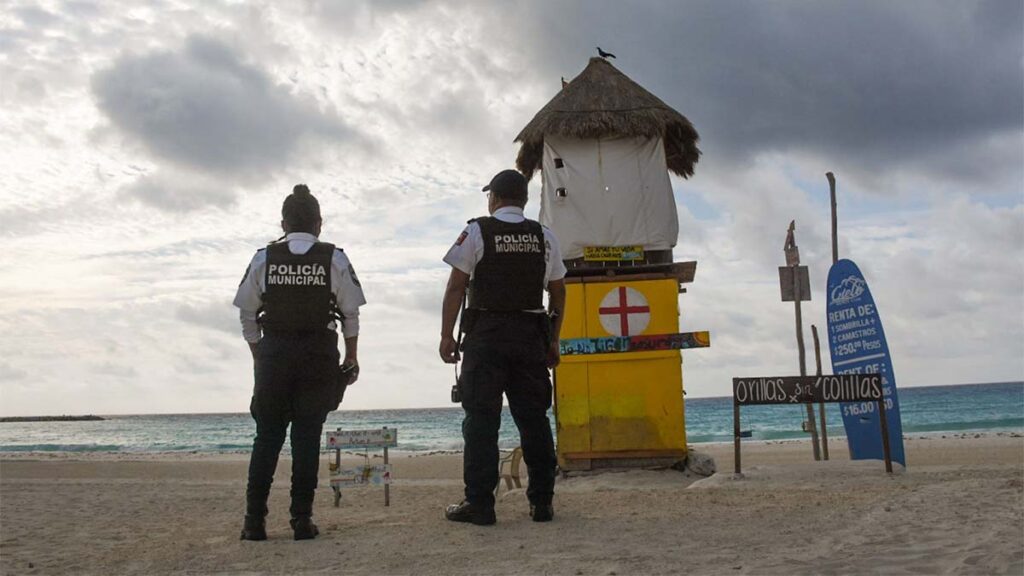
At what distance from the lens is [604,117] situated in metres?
9.02

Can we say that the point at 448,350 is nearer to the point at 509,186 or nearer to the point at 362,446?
the point at 509,186

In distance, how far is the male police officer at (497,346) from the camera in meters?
4.58

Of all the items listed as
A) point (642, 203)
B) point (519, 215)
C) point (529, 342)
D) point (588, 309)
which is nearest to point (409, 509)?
point (529, 342)

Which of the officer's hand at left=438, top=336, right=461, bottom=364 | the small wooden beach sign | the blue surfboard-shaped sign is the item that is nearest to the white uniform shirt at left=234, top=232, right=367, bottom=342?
the officer's hand at left=438, top=336, right=461, bottom=364

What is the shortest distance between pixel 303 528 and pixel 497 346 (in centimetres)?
134

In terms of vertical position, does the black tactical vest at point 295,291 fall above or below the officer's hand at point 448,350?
above

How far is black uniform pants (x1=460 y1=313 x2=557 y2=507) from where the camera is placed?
180 inches

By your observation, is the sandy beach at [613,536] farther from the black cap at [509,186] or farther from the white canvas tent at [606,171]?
the white canvas tent at [606,171]

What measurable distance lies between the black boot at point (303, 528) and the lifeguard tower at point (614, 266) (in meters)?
4.30

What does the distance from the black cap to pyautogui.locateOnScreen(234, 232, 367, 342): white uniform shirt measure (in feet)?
2.97

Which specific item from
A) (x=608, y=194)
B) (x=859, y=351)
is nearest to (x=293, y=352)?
(x=608, y=194)

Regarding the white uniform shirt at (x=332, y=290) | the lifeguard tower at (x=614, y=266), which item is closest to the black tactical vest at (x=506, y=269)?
the white uniform shirt at (x=332, y=290)

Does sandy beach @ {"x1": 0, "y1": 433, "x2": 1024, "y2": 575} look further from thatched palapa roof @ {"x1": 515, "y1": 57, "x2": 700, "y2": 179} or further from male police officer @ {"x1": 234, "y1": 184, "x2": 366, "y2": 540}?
thatched palapa roof @ {"x1": 515, "y1": 57, "x2": 700, "y2": 179}

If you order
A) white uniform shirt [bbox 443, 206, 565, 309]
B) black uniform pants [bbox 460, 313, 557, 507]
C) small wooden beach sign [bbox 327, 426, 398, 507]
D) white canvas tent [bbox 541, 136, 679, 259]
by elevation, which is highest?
white canvas tent [bbox 541, 136, 679, 259]
